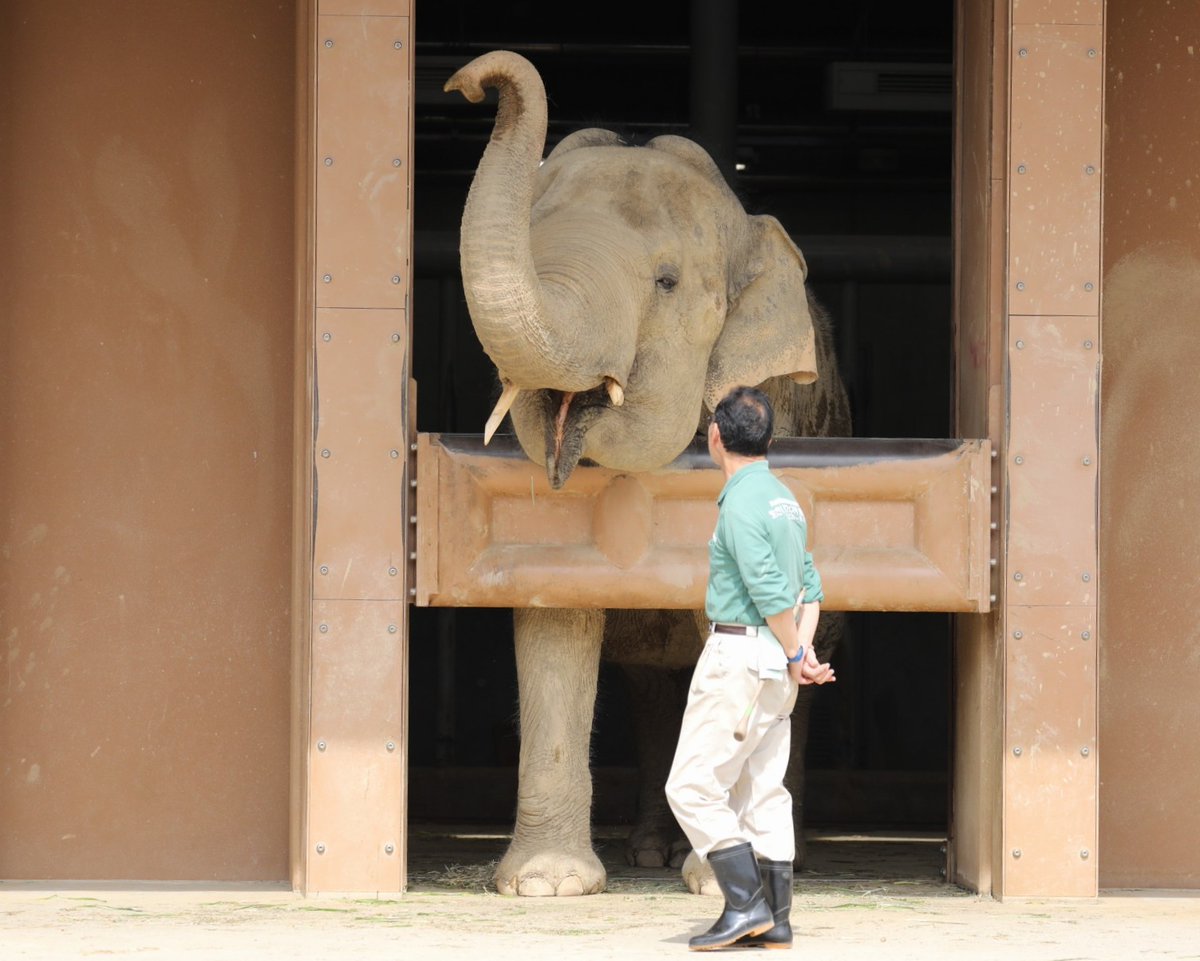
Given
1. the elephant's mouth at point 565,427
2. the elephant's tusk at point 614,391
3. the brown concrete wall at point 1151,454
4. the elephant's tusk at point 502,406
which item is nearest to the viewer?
the elephant's tusk at point 502,406

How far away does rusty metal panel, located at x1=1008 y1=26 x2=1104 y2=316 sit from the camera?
5.71 meters

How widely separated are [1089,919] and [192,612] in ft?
8.68

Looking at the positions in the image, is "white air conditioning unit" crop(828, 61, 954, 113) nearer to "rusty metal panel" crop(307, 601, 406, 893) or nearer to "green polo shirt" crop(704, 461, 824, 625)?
"rusty metal panel" crop(307, 601, 406, 893)

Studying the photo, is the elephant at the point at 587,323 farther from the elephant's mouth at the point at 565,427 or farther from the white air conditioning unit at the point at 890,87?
the white air conditioning unit at the point at 890,87

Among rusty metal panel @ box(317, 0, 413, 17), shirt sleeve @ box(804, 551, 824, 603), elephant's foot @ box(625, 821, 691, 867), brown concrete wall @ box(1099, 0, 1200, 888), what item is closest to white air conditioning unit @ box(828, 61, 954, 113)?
brown concrete wall @ box(1099, 0, 1200, 888)

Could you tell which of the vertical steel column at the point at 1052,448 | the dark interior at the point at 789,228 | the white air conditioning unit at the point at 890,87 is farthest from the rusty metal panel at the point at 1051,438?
the white air conditioning unit at the point at 890,87

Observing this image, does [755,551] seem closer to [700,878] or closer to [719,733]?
[719,733]

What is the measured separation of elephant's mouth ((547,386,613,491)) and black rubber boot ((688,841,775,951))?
1221 mm

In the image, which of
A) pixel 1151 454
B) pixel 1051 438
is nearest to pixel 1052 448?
pixel 1051 438

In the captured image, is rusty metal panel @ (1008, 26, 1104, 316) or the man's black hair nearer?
the man's black hair

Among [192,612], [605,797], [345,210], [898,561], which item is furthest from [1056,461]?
[605,797]

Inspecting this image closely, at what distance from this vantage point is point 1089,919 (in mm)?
5254

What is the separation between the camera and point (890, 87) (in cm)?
1012

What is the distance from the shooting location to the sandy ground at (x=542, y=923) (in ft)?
15.1
